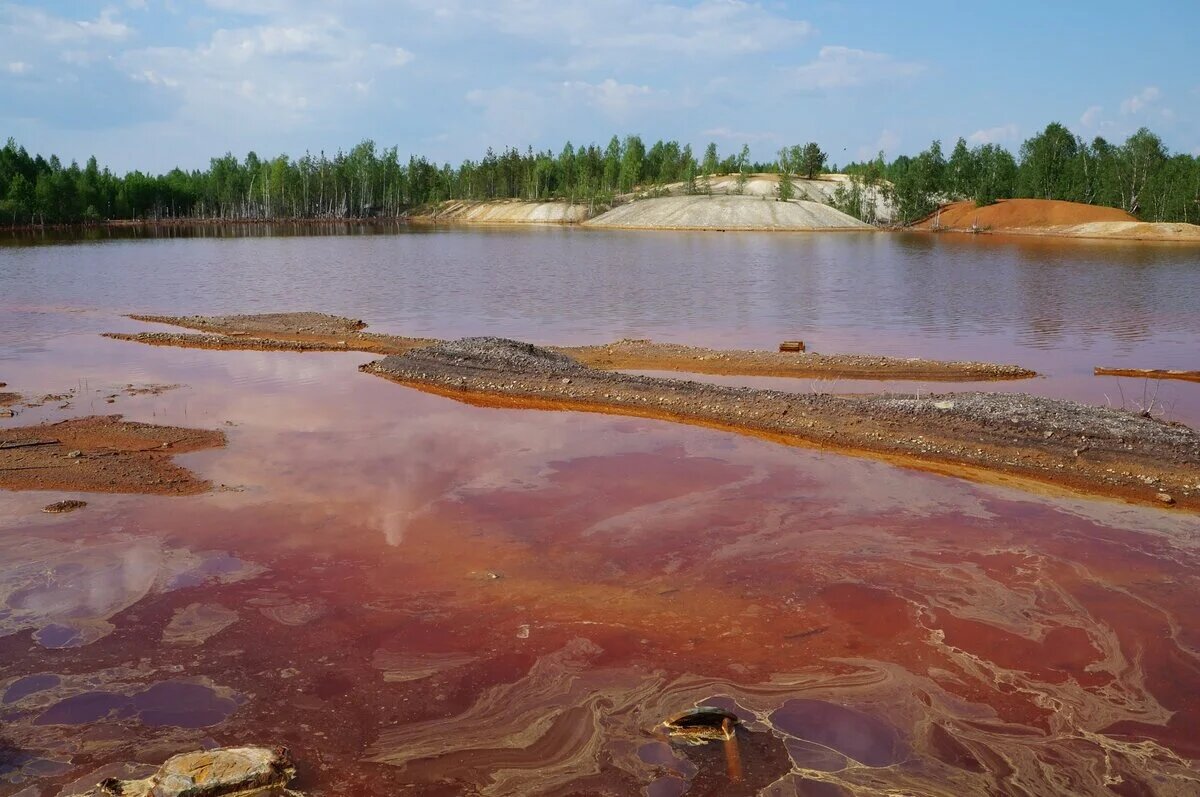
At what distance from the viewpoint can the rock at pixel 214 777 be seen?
263 inches

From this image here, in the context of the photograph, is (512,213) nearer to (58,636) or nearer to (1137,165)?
(1137,165)

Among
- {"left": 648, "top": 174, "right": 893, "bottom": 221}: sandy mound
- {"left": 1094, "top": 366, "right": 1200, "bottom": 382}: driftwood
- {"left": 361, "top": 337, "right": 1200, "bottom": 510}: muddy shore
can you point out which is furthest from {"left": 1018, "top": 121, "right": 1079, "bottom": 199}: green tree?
{"left": 361, "top": 337, "right": 1200, "bottom": 510}: muddy shore

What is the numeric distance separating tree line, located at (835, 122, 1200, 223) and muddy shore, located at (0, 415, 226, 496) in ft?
368

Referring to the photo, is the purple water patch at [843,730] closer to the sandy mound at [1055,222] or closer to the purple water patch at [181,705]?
the purple water patch at [181,705]

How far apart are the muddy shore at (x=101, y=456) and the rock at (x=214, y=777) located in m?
7.84

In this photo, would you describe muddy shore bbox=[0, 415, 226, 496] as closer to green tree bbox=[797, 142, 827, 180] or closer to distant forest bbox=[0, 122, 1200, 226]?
distant forest bbox=[0, 122, 1200, 226]

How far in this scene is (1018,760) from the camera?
296 inches

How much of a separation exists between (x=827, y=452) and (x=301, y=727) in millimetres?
11599

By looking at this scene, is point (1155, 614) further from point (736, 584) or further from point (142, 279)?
point (142, 279)

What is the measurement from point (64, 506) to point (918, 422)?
50.6 feet

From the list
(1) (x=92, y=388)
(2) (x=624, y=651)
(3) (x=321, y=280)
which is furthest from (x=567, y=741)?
(3) (x=321, y=280)

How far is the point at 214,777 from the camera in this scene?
269 inches

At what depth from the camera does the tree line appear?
101m

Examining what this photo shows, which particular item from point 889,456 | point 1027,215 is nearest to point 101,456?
point 889,456
